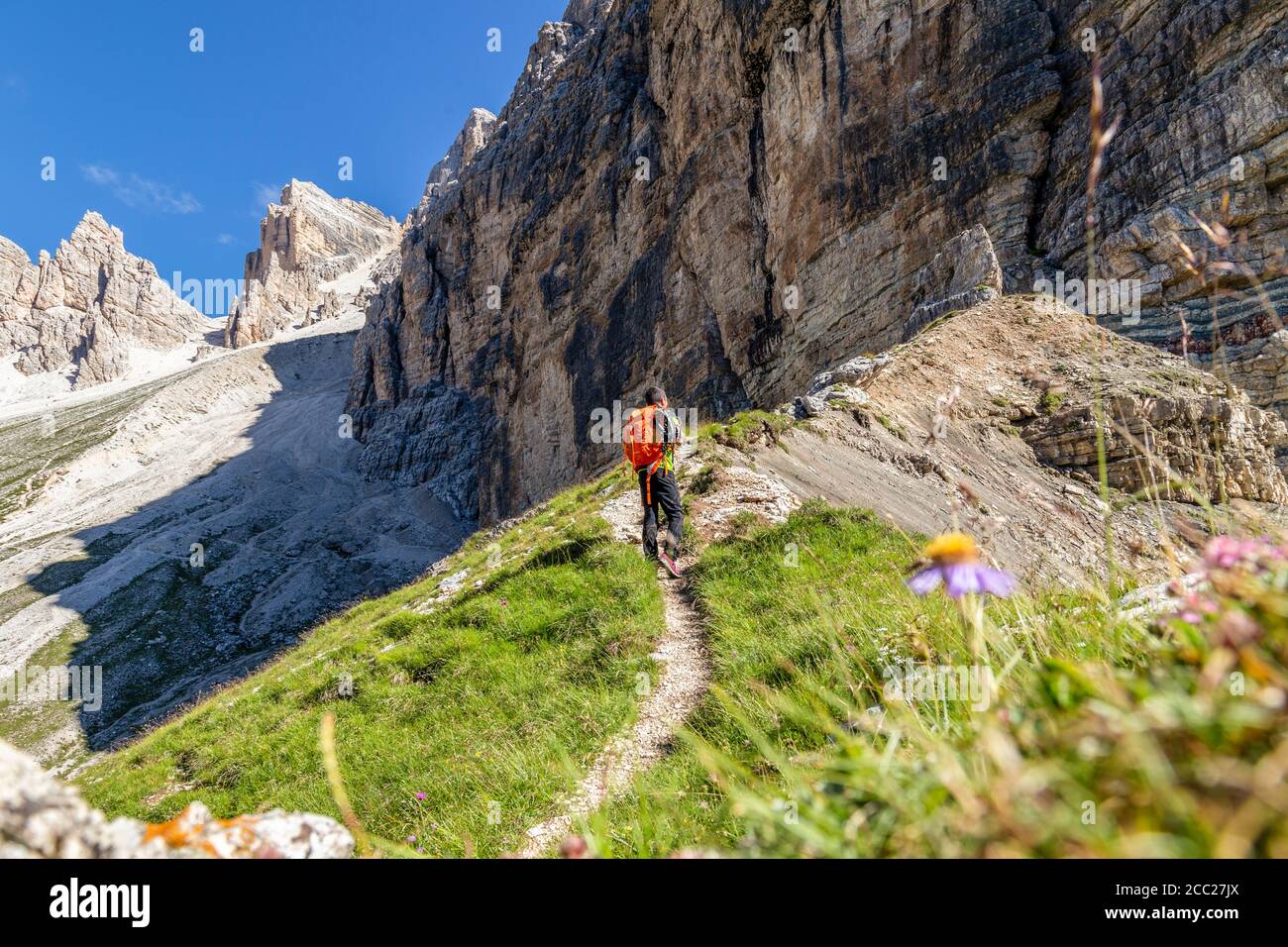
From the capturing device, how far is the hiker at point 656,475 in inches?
363

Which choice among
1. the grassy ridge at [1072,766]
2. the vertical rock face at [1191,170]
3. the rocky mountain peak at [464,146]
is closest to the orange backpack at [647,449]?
the grassy ridge at [1072,766]

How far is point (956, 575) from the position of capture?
1497 mm

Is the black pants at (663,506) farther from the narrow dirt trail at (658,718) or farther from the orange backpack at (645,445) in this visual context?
the narrow dirt trail at (658,718)

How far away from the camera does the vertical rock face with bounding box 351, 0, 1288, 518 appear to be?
20.8 metres

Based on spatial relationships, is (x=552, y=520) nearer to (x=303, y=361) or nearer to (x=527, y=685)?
(x=527, y=685)

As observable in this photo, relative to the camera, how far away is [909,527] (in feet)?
32.3

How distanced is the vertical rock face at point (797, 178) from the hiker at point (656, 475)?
8641 millimetres

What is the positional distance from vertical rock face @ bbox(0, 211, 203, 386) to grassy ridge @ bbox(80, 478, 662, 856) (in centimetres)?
20355

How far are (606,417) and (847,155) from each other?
2545 cm

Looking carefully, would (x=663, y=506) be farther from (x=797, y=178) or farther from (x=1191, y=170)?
(x=797, y=178)

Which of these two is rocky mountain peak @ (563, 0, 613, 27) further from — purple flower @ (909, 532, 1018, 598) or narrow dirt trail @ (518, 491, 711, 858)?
purple flower @ (909, 532, 1018, 598)

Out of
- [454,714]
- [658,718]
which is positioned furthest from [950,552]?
[454,714]

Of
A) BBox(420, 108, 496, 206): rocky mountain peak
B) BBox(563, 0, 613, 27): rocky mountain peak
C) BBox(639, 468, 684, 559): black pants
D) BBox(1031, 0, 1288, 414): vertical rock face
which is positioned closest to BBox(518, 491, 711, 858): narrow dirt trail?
BBox(639, 468, 684, 559): black pants

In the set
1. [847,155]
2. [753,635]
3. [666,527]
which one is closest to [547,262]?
[847,155]
